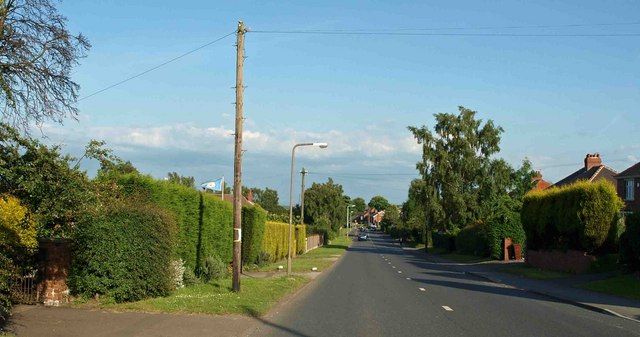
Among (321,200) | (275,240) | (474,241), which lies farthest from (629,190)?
(321,200)

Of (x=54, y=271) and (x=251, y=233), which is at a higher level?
(x=251, y=233)

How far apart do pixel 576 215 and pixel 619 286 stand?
9.46m

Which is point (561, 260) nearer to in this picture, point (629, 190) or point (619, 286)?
point (619, 286)

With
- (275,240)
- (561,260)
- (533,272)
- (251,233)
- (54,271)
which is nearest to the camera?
(54,271)

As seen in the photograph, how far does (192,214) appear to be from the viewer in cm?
2264

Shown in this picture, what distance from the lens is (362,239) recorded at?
126m

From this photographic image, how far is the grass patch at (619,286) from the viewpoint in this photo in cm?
2341

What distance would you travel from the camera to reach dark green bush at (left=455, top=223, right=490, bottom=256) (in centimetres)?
5416

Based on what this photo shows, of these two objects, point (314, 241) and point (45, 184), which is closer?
point (45, 184)

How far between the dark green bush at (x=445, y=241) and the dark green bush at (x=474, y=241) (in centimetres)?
317

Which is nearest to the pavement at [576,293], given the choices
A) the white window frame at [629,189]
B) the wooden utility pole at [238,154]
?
the wooden utility pole at [238,154]

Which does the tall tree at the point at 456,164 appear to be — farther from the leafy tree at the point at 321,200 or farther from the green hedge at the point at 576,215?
the leafy tree at the point at 321,200

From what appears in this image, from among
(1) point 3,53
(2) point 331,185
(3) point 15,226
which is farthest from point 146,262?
(2) point 331,185

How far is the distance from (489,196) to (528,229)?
86.9ft
